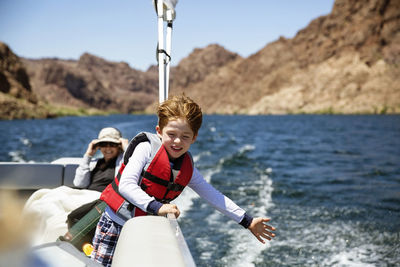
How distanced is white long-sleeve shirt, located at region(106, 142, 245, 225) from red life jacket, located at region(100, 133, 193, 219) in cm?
4

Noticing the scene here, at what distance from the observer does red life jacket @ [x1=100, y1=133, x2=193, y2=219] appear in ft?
7.16

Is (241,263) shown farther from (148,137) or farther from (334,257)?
(148,137)

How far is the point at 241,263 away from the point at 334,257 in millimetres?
1393

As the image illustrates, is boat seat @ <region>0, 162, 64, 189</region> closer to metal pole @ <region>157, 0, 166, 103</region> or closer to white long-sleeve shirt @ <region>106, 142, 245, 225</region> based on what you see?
metal pole @ <region>157, 0, 166, 103</region>

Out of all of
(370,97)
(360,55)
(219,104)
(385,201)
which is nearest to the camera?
(385,201)

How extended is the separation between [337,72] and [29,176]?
4468 inches

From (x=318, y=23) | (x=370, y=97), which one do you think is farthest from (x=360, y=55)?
(x=318, y=23)

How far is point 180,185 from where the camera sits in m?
2.28

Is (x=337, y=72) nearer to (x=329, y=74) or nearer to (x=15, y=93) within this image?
(x=329, y=74)

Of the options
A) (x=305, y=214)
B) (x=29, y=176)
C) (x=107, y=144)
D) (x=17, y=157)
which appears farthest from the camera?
(x=17, y=157)

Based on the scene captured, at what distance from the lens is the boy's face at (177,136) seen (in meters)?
2.09

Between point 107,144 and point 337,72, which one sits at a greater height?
point 337,72

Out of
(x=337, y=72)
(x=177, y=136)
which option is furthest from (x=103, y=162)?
(x=337, y=72)

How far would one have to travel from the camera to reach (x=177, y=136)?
6.95 ft
